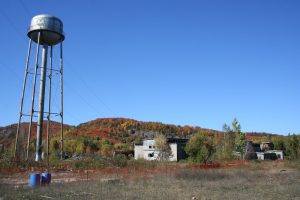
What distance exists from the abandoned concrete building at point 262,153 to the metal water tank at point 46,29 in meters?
39.2

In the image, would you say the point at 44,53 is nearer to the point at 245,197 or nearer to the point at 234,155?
the point at 245,197

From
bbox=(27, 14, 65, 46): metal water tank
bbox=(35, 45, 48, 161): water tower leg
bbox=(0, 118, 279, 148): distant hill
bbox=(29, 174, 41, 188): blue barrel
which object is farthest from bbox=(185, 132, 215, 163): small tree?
bbox=(0, 118, 279, 148): distant hill

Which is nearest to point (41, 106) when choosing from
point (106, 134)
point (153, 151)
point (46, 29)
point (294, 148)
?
point (46, 29)

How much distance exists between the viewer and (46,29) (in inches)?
1312

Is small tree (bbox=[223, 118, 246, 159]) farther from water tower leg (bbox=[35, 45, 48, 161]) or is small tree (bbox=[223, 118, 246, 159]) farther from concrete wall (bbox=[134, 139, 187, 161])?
water tower leg (bbox=[35, 45, 48, 161])

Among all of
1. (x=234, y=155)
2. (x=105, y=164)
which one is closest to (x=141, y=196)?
(x=105, y=164)

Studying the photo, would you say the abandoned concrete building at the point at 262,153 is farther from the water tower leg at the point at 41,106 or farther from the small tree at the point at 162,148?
the water tower leg at the point at 41,106

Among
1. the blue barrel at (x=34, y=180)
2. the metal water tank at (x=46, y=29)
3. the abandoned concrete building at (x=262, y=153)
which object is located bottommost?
the blue barrel at (x=34, y=180)

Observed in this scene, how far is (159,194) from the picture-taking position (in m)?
14.1

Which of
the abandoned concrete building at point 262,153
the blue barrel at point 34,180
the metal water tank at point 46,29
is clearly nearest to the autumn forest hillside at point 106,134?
the abandoned concrete building at point 262,153

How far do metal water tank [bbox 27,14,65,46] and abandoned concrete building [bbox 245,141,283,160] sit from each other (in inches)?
1545

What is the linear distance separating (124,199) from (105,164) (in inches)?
907

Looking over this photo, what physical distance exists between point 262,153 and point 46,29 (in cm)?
5155

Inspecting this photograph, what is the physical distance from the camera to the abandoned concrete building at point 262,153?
214 feet
